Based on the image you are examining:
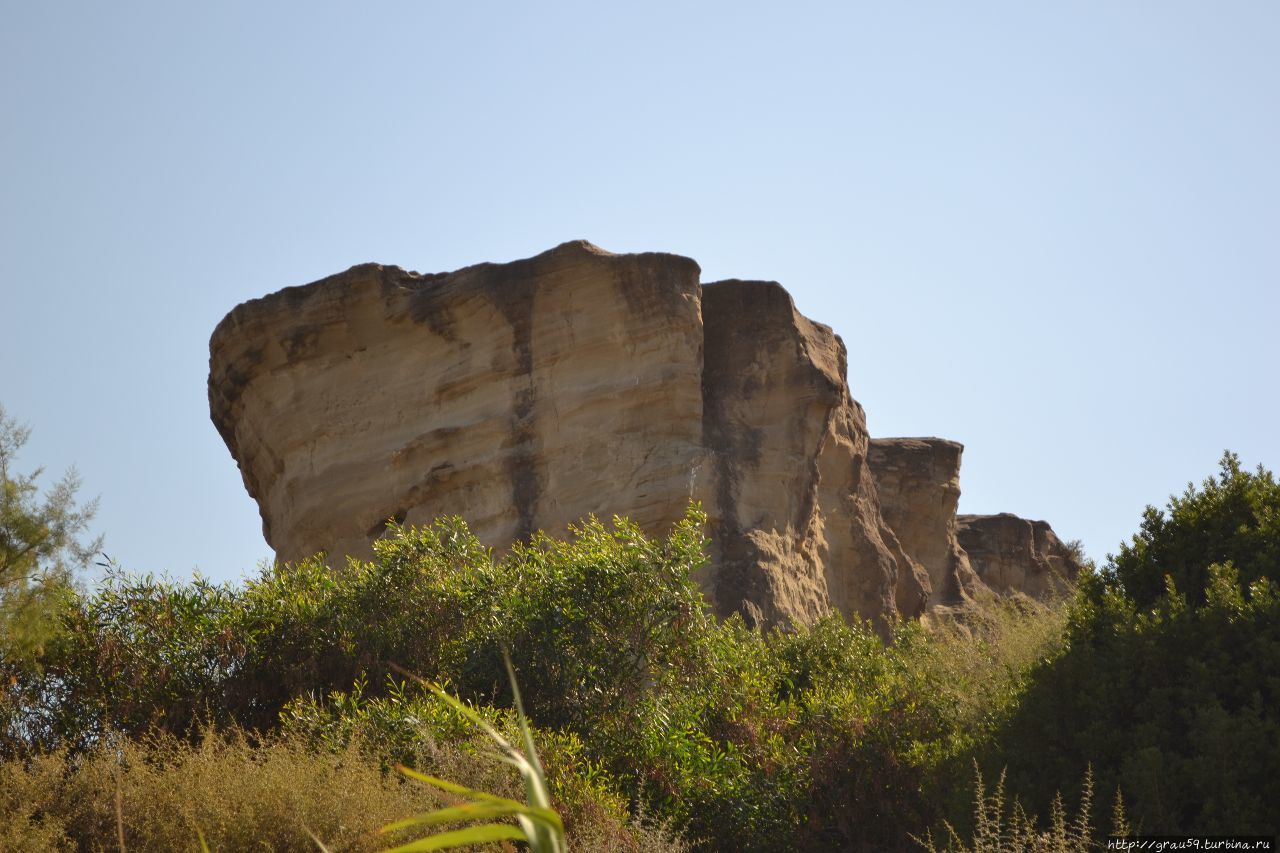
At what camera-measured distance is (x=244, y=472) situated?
2583 cm

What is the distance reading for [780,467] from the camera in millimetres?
23094

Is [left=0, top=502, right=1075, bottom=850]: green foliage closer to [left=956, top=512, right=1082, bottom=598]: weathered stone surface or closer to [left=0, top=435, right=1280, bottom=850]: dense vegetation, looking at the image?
[left=0, top=435, right=1280, bottom=850]: dense vegetation

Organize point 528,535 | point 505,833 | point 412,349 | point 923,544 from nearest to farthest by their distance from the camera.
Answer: point 505,833 → point 528,535 → point 412,349 → point 923,544

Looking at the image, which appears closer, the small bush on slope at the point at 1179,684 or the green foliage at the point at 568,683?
the small bush on slope at the point at 1179,684

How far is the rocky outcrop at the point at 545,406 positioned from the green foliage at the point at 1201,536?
336 inches

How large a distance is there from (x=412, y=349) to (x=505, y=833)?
850 inches

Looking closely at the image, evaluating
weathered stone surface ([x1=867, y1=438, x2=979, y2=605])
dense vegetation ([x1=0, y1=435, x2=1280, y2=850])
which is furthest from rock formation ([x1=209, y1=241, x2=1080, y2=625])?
weathered stone surface ([x1=867, y1=438, x2=979, y2=605])

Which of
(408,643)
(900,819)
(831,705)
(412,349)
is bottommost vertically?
(900,819)

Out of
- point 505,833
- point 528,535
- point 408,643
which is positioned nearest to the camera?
point 505,833

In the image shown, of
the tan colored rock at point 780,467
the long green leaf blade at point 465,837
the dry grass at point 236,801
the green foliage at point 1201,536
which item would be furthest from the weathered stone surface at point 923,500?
the long green leaf blade at point 465,837

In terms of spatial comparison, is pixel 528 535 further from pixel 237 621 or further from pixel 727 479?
pixel 237 621

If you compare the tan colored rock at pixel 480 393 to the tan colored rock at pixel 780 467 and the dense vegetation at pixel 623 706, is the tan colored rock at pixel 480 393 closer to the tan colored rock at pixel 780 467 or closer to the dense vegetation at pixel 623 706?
the tan colored rock at pixel 780 467

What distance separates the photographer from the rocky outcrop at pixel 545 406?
71.4 feet

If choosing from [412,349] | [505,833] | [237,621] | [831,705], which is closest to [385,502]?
[412,349]
